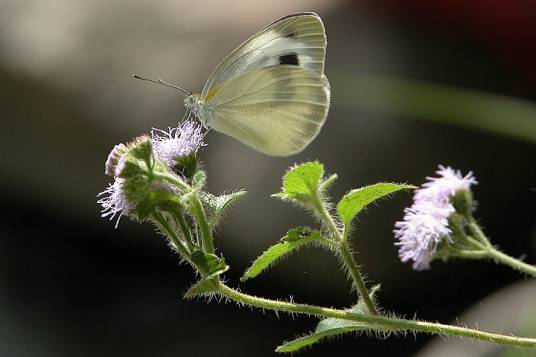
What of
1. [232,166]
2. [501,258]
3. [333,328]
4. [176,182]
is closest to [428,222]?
[501,258]

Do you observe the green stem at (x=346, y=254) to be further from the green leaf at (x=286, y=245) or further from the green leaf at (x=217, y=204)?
the green leaf at (x=217, y=204)

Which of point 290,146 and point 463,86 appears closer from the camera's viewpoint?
point 290,146

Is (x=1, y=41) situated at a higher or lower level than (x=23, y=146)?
higher

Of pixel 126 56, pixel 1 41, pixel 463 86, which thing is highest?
pixel 1 41

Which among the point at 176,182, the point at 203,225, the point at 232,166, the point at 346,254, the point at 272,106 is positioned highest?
the point at 232,166

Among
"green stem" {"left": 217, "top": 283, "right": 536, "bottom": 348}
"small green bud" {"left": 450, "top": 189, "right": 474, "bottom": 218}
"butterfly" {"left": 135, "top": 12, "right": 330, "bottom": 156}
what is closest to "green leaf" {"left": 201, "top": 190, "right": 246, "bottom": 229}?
"green stem" {"left": 217, "top": 283, "right": 536, "bottom": 348}

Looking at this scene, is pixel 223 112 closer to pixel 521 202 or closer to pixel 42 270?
pixel 521 202

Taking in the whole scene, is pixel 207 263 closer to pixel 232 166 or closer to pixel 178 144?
pixel 178 144

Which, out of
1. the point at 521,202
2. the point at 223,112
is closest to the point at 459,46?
the point at 521,202
